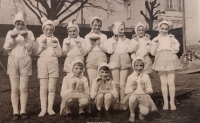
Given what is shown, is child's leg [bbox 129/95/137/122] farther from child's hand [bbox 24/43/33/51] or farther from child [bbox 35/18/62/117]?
child's hand [bbox 24/43/33/51]

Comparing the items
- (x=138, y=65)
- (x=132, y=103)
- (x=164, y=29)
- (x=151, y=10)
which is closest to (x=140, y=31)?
(x=164, y=29)

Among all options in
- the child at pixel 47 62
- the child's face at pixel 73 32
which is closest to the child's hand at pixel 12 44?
the child at pixel 47 62

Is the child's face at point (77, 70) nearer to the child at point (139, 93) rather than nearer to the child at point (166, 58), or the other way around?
the child at point (139, 93)

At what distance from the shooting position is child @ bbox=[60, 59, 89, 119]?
2432mm

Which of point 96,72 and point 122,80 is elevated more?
point 96,72

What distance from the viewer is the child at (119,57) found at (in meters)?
2.83

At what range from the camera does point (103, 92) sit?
8.21 ft

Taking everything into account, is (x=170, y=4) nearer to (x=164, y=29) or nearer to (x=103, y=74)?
(x=164, y=29)

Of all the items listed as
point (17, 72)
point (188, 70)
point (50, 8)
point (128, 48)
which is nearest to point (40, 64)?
point (17, 72)

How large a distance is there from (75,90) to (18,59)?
75cm

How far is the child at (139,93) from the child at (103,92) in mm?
190

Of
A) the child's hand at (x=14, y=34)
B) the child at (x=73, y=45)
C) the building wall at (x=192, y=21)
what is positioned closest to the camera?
the child's hand at (x=14, y=34)

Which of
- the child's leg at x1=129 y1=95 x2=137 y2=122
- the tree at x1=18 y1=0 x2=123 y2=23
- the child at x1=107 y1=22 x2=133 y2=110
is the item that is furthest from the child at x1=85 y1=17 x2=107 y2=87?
the tree at x1=18 y1=0 x2=123 y2=23

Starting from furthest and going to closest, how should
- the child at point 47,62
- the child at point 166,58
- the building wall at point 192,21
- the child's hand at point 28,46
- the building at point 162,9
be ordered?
the building at point 162,9, the building wall at point 192,21, the child at point 166,58, the child at point 47,62, the child's hand at point 28,46
